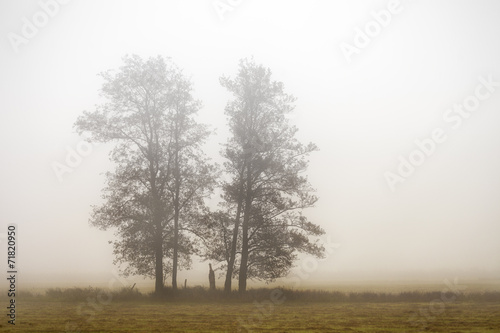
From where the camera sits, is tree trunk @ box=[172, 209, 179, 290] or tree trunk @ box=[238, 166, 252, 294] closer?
tree trunk @ box=[238, 166, 252, 294]

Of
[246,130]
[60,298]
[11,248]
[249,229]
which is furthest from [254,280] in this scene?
[11,248]

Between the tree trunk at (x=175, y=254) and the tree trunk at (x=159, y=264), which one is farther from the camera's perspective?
the tree trunk at (x=175, y=254)

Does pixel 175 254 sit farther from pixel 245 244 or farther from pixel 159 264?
pixel 245 244

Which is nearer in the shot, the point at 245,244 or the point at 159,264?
Result: the point at 159,264

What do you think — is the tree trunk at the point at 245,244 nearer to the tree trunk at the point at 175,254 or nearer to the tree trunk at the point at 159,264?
the tree trunk at the point at 175,254

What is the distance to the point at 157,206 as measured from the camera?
3020 cm

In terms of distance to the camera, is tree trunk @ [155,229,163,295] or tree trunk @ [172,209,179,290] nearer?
tree trunk @ [155,229,163,295]

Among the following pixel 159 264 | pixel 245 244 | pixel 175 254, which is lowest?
pixel 159 264

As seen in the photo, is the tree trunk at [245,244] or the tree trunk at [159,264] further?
the tree trunk at [245,244]

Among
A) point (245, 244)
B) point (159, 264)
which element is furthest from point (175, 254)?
point (245, 244)

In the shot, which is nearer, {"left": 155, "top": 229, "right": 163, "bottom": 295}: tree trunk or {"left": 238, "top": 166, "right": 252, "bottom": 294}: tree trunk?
{"left": 155, "top": 229, "right": 163, "bottom": 295}: tree trunk

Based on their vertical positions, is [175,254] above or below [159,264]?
above

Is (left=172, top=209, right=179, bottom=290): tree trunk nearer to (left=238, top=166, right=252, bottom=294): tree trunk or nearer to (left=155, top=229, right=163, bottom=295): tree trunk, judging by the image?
(left=155, top=229, right=163, bottom=295): tree trunk

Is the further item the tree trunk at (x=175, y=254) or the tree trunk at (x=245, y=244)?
the tree trunk at (x=175, y=254)
